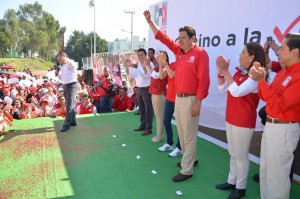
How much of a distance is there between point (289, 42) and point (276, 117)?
22.6 inches

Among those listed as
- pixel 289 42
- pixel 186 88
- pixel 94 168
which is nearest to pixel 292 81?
pixel 289 42

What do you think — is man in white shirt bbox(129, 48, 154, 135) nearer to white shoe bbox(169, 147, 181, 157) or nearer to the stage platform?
the stage platform

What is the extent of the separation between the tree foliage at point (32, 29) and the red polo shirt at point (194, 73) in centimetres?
5677

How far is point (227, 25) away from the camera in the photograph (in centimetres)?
396

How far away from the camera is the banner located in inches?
125

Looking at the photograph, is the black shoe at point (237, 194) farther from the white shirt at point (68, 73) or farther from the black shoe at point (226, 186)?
the white shirt at point (68, 73)

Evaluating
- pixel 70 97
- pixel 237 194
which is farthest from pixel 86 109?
pixel 237 194

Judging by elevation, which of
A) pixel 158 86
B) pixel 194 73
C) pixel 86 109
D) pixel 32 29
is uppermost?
pixel 32 29

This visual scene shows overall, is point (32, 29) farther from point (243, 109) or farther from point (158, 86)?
point (243, 109)

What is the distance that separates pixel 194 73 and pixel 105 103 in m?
5.57

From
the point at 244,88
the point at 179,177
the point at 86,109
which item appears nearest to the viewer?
the point at 244,88

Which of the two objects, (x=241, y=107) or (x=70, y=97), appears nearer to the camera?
(x=241, y=107)

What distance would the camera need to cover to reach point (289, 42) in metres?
2.08

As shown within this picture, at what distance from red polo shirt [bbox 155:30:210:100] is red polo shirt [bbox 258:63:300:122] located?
831mm
